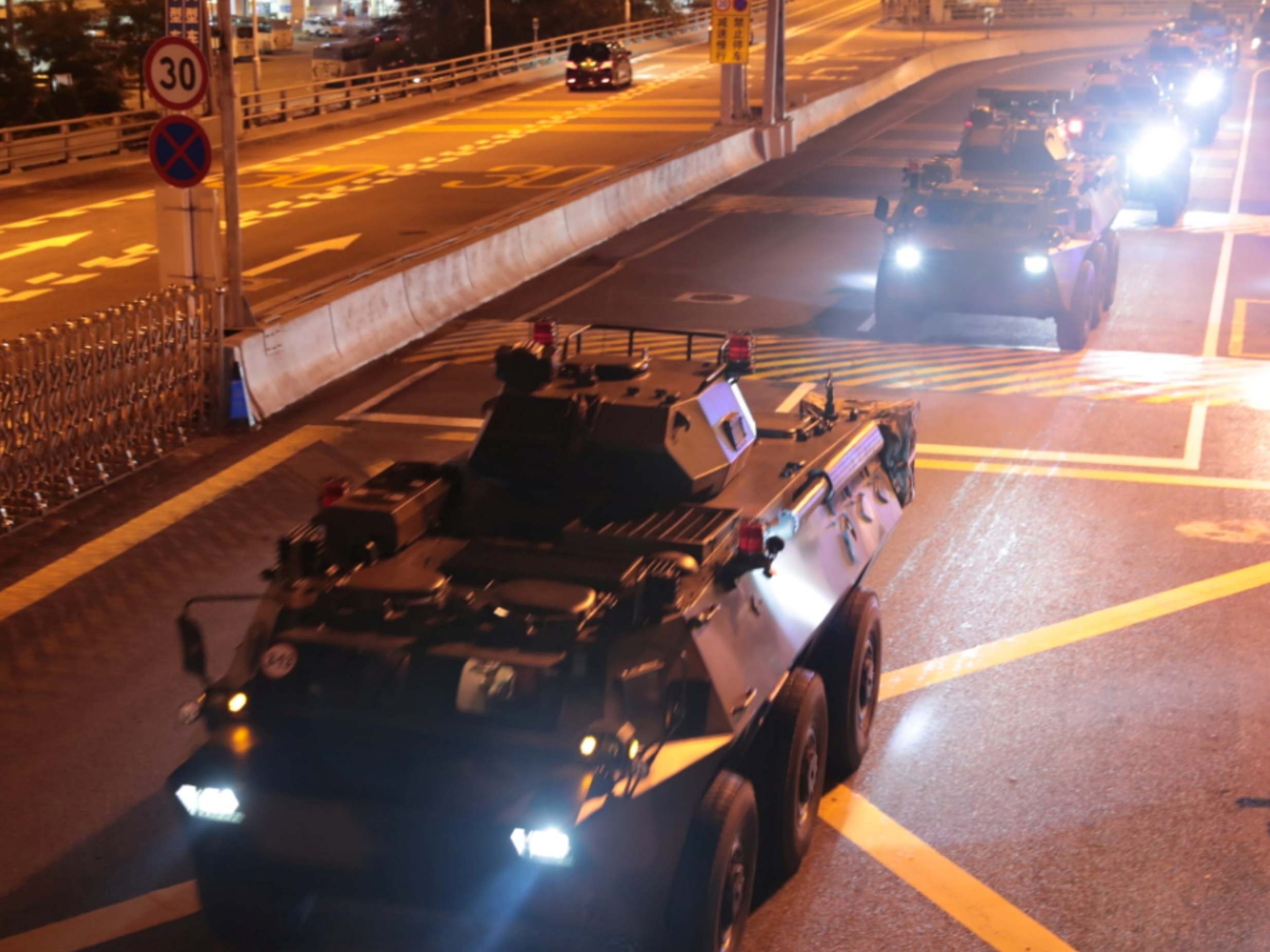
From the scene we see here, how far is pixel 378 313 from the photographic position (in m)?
17.6

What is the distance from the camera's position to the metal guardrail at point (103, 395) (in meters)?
11.4

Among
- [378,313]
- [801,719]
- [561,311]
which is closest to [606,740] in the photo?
[801,719]

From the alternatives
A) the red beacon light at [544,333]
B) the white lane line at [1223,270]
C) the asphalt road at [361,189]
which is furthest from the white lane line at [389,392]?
the white lane line at [1223,270]

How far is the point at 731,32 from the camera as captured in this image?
113 feet

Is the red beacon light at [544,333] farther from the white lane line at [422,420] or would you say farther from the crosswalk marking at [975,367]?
the crosswalk marking at [975,367]

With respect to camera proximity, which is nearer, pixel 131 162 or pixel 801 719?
pixel 801 719

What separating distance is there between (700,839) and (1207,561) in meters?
6.56

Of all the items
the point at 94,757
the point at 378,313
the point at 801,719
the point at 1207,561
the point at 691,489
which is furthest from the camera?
the point at 378,313

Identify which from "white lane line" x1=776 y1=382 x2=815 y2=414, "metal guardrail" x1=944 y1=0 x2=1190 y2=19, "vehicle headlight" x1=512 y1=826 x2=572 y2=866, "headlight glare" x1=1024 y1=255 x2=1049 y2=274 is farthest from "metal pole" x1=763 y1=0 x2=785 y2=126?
"metal guardrail" x1=944 y1=0 x2=1190 y2=19

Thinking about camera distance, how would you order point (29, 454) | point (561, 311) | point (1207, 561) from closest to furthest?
point (1207, 561) < point (29, 454) < point (561, 311)

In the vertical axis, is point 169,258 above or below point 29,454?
above

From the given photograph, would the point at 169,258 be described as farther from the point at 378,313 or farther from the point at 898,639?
the point at 898,639

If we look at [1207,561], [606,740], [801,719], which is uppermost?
[606,740]

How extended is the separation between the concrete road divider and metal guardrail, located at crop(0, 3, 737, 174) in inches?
537
